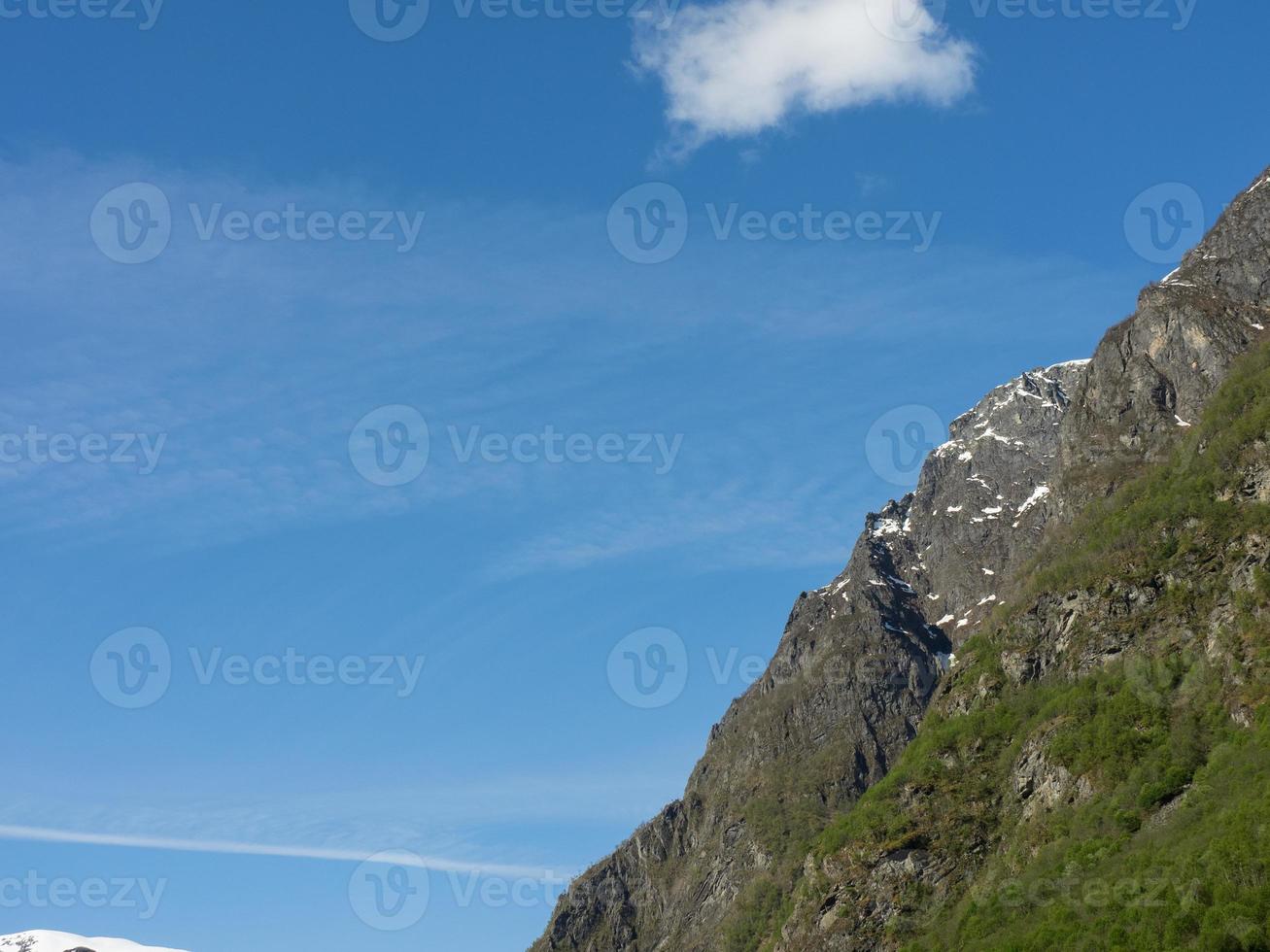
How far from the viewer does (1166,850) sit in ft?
593

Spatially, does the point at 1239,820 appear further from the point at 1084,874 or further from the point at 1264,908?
the point at 1084,874

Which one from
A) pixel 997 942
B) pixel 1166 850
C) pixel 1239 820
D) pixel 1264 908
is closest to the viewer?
pixel 1264 908

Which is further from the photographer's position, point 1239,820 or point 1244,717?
point 1244,717

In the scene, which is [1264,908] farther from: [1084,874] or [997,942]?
[997,942]

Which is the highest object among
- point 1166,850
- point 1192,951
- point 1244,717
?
point 1244,717

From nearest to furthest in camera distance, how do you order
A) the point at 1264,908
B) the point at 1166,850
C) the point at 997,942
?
1. the point at 1264,908
2. the point at 1166,850
3. the point at 997,942

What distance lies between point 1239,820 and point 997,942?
44128mm

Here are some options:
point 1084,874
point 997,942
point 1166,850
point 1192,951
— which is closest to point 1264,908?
point 1192,951

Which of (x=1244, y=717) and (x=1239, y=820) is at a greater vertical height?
(x=1244, y=717)

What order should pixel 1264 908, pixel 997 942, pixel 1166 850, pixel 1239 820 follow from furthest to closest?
pixel 997 942
pixel 1166 850
pixel 1239 820
pixel 1264 908

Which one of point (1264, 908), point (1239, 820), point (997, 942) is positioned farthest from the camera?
point (997, 942)

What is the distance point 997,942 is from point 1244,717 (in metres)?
50.1

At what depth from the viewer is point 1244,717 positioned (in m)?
197

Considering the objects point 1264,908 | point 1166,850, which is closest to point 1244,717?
point 1166,850
